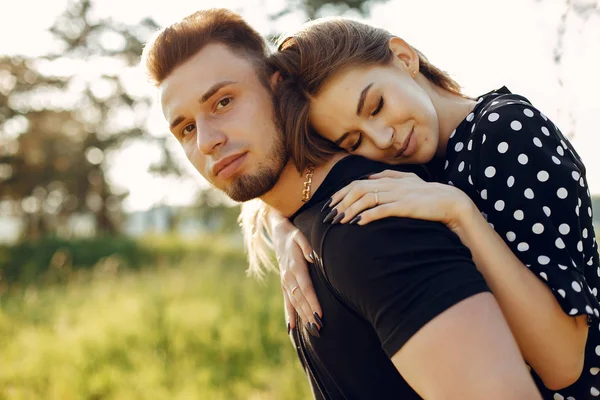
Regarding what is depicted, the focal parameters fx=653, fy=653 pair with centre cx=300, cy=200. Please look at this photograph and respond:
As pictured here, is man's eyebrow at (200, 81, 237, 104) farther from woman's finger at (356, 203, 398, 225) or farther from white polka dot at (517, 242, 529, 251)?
white polka dot at (517, 242, 529, 251)

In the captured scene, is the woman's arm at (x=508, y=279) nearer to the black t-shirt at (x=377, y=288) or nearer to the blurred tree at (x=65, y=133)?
the black t-shirt at (x=377, y=288)

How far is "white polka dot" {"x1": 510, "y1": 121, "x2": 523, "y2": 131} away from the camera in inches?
68.8

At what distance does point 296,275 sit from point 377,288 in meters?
0.59

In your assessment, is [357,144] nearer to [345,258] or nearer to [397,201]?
[397,201]

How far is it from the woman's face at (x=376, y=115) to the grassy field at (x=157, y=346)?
132 inches

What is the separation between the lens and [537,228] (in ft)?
5.41

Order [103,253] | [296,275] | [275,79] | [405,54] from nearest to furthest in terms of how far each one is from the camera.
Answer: [296,275] → [405,54] → [275,79] → [103,253]

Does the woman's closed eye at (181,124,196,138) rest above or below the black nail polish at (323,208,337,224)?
below

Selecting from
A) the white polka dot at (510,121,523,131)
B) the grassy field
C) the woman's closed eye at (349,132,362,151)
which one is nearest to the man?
the woman's closed eye at (349,132,362,151)

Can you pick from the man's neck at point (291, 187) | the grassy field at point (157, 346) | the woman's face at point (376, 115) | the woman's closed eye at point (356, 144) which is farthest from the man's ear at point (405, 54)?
the grassy field at point (157, 346)

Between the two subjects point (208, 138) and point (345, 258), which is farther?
point (208, 138)

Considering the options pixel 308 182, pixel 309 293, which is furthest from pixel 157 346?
pixel 309 293

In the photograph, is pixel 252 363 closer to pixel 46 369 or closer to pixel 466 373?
pixel 46 369

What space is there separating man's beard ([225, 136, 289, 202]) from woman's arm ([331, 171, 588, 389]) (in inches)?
22.8
